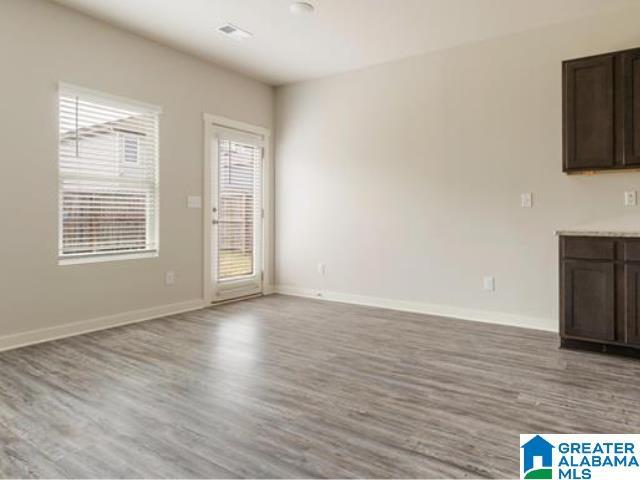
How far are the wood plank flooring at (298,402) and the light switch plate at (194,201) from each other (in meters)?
1.52

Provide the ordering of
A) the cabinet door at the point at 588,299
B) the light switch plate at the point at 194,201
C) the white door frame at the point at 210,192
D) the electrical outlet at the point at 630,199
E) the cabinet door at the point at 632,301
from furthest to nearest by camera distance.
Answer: the white door frame at the point at 210,192 < the light switch plate at the point at 194,201 < the electrical outlet at the point at 630,199 < the cabinet door at the point at 588,299 < the cabinet door at the point at 632,301

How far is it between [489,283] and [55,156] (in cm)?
406

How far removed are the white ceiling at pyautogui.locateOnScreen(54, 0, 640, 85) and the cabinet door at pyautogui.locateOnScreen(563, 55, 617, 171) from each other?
1.85 ft

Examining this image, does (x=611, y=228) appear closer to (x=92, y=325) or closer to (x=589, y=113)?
(x=589, y=113)

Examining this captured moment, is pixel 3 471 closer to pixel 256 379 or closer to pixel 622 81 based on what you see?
pixel 256 379

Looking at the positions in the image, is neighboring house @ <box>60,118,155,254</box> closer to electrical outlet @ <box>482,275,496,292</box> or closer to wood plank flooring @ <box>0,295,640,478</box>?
wood plank flooring @ <box>0,295,640,478</box>

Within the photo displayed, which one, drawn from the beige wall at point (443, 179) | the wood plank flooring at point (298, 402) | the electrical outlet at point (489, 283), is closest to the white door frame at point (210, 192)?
the beige wall at point (443, 179)

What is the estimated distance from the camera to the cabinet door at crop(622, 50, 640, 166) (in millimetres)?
3180

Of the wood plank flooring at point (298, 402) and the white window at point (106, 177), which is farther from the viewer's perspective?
the white window at point (106, 177)

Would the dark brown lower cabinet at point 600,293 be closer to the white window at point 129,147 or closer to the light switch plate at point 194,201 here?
the light switch plate at point 194,201

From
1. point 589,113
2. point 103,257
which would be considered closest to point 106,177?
point 103,257

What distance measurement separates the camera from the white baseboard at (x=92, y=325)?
3287mm

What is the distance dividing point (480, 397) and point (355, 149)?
3.33m

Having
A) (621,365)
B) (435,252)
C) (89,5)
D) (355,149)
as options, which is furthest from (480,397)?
(89,5)
